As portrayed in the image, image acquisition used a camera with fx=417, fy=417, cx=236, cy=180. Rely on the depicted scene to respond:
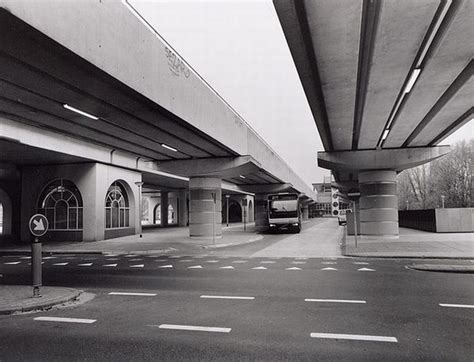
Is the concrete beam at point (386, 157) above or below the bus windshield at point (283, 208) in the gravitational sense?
above

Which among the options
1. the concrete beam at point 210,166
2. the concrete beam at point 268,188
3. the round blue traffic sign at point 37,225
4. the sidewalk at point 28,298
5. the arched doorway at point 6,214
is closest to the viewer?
the sidewalk at point 28,298

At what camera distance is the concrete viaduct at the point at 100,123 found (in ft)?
29.3

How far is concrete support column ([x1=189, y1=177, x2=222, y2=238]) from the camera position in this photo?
2719 centimetres

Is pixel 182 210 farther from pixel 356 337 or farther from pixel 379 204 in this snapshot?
pixel 356 337

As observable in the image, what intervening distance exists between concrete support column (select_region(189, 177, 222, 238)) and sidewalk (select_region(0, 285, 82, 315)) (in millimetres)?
17212

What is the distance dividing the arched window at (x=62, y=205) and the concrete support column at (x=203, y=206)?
7.51 metres

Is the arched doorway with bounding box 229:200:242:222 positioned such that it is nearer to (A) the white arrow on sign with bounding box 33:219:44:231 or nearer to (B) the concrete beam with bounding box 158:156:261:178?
(B) the concrete beam with bounding box 158:156:261:178

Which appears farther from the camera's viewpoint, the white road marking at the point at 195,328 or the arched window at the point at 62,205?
the arched window at the point at 62,205

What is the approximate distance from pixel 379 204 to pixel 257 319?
21.1m

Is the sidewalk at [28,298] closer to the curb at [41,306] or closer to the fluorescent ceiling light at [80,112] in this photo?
the curb at [41,306]

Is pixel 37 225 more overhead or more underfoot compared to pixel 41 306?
more overhead

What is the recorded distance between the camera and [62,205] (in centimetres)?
2806

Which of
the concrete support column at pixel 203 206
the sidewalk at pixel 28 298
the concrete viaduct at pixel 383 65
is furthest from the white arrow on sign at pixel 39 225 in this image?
the concrete support column at pixel 203 206

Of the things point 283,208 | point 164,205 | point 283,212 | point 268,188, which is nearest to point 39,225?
point 283,212
